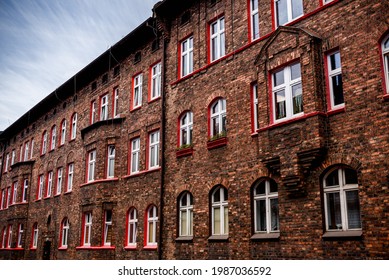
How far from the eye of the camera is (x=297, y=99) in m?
12.0

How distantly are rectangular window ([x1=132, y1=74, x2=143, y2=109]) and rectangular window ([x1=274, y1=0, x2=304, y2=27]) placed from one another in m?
8.05

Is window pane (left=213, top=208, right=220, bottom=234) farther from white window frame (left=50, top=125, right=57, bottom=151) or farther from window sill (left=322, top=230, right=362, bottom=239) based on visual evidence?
white window frame (left=50, top=125, right=57, bottom=151)

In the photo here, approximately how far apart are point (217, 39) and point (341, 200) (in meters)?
7.69

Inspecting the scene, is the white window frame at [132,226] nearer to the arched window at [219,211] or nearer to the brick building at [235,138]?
the brick building at [235,138]

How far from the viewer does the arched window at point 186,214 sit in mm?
15297

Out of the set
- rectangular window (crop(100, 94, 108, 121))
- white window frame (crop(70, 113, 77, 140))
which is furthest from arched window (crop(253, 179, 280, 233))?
white window frame (crop(70, 113, 77, 140))

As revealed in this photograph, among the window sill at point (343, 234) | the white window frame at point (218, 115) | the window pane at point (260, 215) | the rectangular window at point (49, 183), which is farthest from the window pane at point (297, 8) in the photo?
the rectangular window at point (49, 183)

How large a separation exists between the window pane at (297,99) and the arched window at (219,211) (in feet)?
12.1

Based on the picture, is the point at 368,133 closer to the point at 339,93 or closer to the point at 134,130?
the point at 339,93

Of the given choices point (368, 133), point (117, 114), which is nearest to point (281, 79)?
point (368, 133)

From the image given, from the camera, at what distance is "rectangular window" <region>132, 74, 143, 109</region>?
19666 millimetres

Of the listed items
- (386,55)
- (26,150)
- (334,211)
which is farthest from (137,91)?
(26,150)

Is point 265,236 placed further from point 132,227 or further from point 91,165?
point 91,165

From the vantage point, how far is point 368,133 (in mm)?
10281
